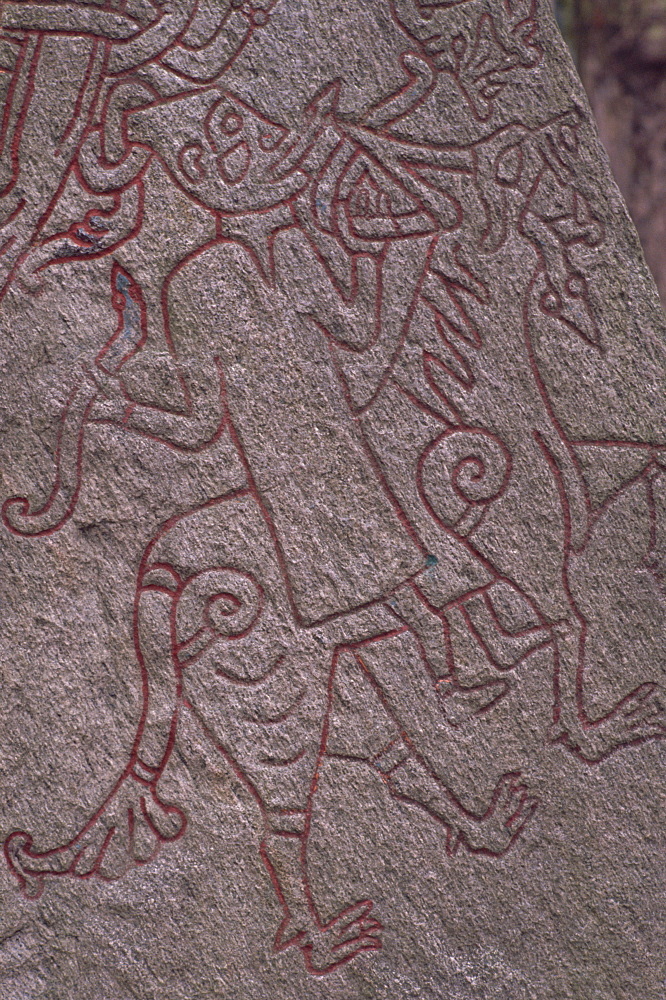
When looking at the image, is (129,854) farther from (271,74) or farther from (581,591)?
(271,74)

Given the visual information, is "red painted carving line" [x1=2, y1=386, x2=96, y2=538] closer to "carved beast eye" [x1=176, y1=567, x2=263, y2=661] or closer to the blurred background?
"carved beast eye" [x1=176, y1=567, x2=263, y2=661]

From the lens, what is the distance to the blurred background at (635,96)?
108 inches

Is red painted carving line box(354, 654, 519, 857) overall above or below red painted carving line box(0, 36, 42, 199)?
below

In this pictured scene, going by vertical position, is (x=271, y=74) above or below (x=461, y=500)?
above

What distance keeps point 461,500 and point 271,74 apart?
0.91 m

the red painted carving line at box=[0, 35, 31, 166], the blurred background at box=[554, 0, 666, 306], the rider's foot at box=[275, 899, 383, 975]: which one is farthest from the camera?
the blurred background at box=[554, 0, 666, 306]

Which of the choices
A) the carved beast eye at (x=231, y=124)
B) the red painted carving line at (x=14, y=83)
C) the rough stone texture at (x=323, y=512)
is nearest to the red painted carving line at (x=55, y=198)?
the rough stone texture at (x=323, y=512)

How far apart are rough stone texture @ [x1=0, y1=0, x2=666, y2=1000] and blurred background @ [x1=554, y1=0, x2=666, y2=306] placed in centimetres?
121

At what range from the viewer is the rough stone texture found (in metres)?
1.62

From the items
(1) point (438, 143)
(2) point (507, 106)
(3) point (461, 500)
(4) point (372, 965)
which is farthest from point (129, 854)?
(2) point (507, 106)

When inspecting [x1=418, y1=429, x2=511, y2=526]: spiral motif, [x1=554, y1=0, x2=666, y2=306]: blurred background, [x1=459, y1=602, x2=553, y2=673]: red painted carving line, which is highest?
[x1=554, y1=0, x2=666, y2=306]: blurred background

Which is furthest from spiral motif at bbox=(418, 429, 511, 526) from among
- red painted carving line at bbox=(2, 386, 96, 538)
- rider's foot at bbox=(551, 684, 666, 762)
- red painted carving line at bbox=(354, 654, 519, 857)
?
red painted carving line at bbox=(2, 386, 96, 538)

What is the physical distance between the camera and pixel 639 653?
1.76 meters

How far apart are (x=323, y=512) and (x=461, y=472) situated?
29cm
